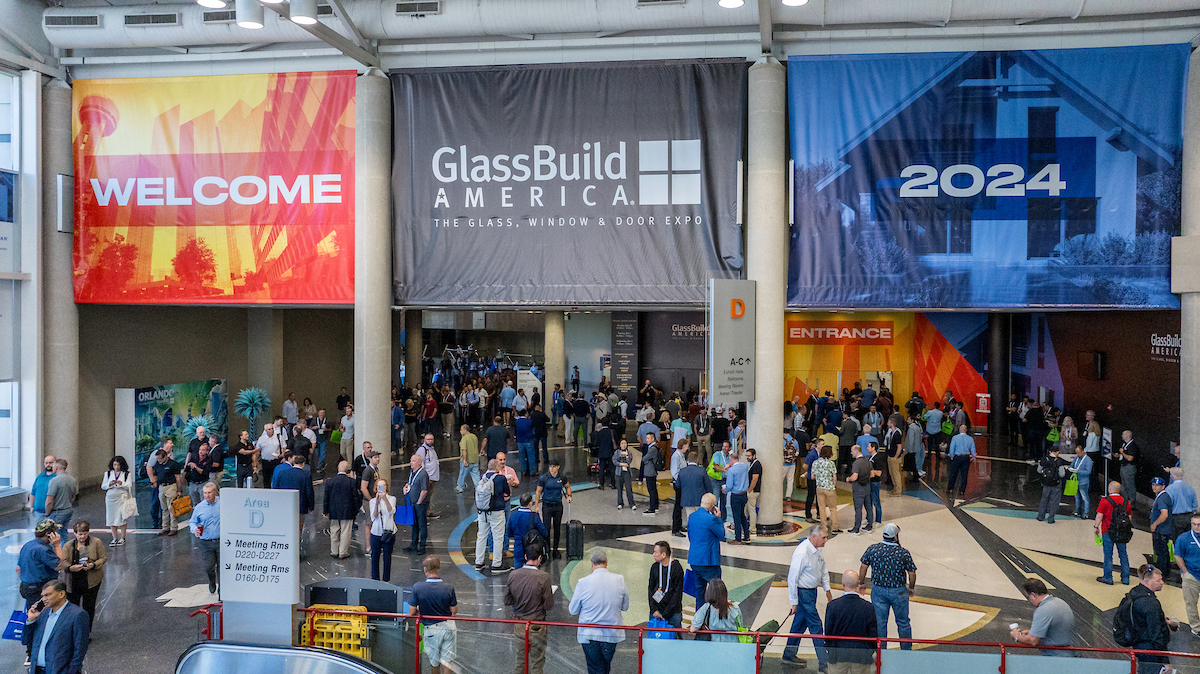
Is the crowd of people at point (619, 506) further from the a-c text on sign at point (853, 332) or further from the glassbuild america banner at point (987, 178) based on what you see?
the glassbuild america banner at point (987, 178)

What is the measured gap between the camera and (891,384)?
21578 millimetres

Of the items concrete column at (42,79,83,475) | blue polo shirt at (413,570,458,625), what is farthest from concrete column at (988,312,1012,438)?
concrete column at (42,79,83,475)

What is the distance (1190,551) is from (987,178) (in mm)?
5741

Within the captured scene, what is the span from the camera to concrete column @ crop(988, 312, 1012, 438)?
822 inches

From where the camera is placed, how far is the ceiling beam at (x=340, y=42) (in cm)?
1023

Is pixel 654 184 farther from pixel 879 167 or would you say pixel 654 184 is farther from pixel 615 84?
pixel 879 167

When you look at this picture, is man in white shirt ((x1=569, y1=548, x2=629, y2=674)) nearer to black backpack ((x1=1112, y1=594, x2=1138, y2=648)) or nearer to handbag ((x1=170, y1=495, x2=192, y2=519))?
black backpack ((x1=1112, y1=594, x2=1138, y2=648))

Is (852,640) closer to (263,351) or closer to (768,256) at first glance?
(768,256)

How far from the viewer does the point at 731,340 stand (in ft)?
37.0

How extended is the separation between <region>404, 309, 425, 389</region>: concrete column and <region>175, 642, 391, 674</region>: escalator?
16.2m

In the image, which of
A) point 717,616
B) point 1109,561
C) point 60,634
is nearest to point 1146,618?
point 717,616

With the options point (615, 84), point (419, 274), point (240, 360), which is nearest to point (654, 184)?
point (615, 84)

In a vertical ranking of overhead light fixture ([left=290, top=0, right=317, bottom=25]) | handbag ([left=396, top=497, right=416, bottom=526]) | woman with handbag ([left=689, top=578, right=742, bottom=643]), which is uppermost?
overhead light fixture ([left=290, top=0, right=317, bottom=25])

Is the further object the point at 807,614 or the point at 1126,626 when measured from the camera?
the point at 807,614
